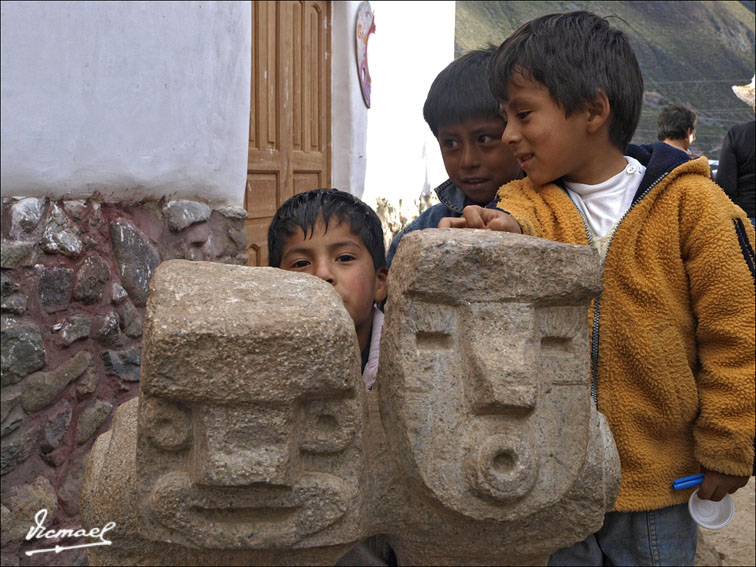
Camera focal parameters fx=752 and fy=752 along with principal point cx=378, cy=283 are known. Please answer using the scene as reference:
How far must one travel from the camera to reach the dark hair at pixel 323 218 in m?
1.60

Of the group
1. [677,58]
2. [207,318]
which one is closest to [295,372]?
Answer: [207,318]

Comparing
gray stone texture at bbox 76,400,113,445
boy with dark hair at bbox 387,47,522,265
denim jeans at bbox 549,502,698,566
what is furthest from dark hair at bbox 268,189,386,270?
gray stone texture at bbox 76,400,113,445

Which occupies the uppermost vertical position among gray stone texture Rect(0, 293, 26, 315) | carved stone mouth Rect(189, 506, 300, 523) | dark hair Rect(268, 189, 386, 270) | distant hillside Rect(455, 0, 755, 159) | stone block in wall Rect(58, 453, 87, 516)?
distant hillside Rect(455, 0, 755, 159)

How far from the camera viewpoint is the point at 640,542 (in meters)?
1.54

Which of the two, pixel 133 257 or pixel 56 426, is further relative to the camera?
pixel 133 257

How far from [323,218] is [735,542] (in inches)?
109

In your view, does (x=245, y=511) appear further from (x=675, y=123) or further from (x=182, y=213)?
(x=675, y=123)

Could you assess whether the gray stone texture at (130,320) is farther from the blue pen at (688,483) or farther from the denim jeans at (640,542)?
the blue pen at (688,483)

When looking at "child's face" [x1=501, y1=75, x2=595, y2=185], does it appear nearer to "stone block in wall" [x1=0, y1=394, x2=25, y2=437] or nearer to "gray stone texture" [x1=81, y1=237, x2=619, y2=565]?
"gray stone texture" [x1=81, y1=237, x2=619, y2=565]

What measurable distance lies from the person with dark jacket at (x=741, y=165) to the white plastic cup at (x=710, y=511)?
10.1ft

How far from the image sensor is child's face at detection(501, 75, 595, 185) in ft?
4.53

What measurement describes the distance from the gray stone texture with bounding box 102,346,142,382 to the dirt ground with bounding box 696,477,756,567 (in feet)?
7.48

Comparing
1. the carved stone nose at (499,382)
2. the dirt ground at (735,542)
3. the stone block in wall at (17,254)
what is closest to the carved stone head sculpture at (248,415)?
the carved stone nose at (499,382)

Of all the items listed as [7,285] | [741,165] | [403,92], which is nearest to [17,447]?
[7,285]
